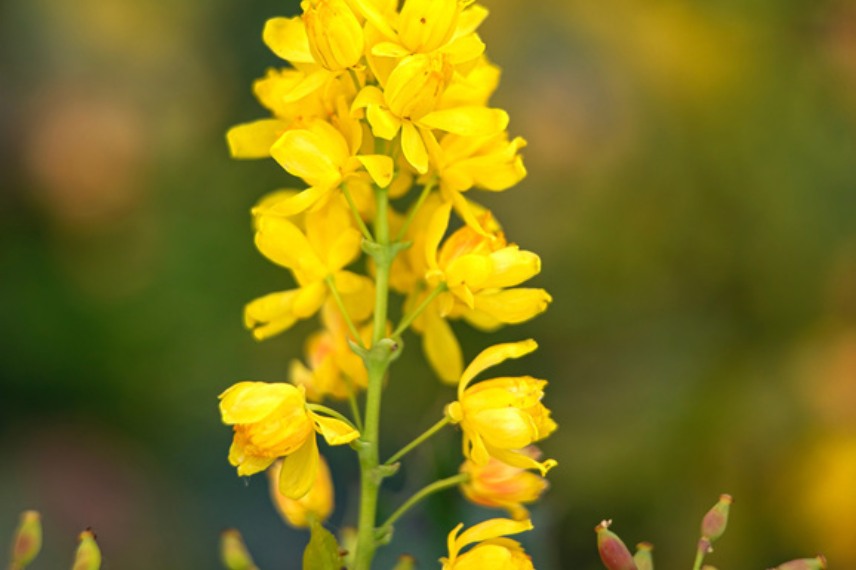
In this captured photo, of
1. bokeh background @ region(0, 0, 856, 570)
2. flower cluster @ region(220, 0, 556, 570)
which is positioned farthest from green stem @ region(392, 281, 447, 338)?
bokeh background @ region(0, 0, 856, 570)

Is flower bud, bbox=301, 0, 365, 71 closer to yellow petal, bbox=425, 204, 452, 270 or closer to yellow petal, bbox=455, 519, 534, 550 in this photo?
yellow petal, bbox=425, 204, 452, 270

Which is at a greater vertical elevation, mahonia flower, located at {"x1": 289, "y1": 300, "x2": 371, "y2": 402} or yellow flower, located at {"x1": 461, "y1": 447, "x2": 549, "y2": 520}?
mahonia flower, located at {"x1": 289, "y1": 300, "x2": 371, "y2": 402}

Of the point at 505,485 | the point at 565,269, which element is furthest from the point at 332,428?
the point at 565,269

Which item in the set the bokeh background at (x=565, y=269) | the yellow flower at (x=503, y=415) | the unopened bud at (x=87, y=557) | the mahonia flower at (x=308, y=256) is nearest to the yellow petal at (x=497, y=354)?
the yellow flower at (x=503, y=415)

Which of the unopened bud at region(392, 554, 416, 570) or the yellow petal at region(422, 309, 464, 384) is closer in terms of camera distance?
the unopened bud at region(392, 554, 416, 570)

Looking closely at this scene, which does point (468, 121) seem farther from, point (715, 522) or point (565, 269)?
point (565, 269)

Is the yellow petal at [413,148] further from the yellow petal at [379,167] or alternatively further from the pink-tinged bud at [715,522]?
the pink-tinged bud at [715,522]

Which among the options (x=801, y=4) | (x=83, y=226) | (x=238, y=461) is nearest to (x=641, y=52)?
(x=801, y=4)

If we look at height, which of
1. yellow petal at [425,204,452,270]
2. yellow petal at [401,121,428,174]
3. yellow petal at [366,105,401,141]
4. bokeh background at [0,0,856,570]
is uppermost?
yellow petal at [366,105,401,141]
